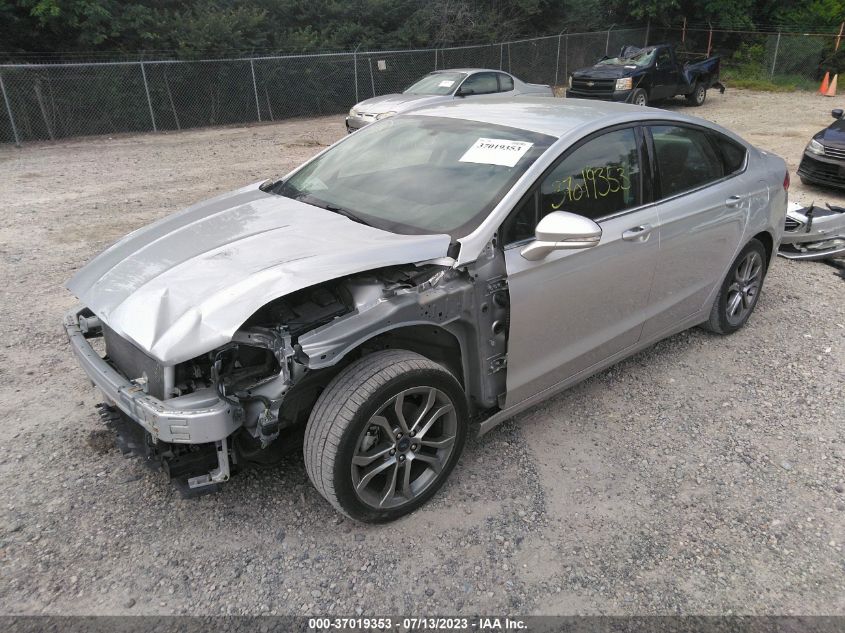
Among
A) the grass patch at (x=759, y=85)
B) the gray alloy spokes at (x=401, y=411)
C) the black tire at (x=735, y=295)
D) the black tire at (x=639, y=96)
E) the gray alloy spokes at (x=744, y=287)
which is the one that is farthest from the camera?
the grass patch at (x=759, y=85)

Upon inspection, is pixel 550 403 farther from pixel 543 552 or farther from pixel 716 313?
pixel 716 313

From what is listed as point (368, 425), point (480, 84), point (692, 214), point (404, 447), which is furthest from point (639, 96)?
point (368, 425)

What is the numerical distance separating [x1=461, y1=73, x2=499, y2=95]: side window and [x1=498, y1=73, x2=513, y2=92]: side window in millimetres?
135

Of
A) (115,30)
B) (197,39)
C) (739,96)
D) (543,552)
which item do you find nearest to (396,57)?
(197,39)

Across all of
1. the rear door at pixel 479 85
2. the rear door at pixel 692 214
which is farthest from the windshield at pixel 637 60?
the rear door at pixel 692 214

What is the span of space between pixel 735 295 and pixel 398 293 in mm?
3124

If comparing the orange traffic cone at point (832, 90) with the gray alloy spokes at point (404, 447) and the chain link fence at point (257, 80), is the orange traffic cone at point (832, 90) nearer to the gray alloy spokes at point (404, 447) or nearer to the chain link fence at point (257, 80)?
the chain link fence at point (257, 80)

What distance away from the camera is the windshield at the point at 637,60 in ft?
53.7

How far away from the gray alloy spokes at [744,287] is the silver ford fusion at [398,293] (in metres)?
0.73

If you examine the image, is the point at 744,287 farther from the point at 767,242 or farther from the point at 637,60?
the point at 637,60

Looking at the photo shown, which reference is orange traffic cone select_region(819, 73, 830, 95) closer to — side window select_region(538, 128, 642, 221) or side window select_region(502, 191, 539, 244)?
side window select_region(538, 128, 642, 221)

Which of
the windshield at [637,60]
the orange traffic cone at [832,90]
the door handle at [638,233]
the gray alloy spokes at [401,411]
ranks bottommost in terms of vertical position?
the orange traffic cone at [832,90]

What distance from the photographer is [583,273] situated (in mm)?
3344

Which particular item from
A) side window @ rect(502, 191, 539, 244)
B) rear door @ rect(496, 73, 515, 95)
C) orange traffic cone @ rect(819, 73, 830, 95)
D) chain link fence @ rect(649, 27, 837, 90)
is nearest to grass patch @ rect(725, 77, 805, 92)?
chain link fence @ rect(649, 27, 837, 90)
